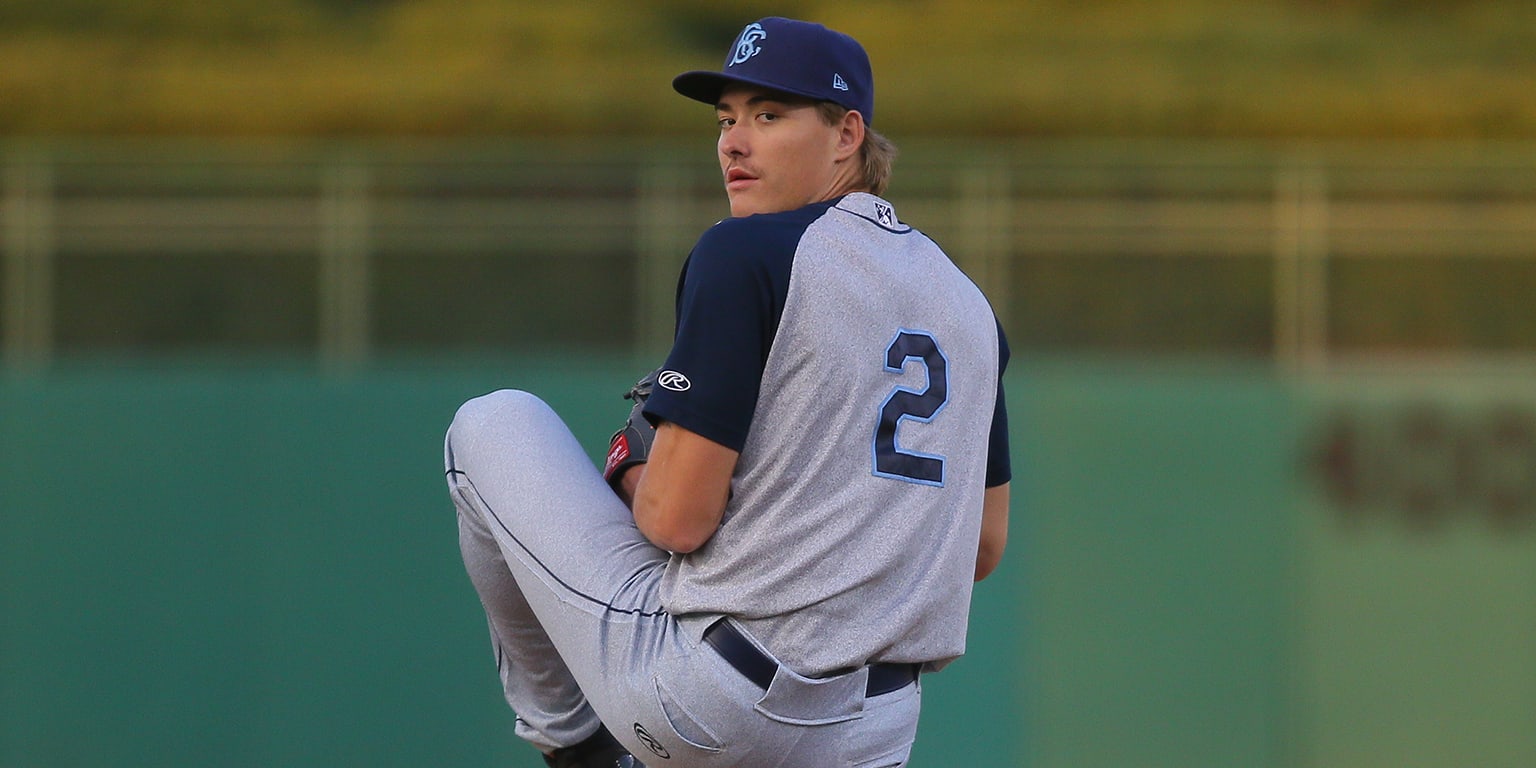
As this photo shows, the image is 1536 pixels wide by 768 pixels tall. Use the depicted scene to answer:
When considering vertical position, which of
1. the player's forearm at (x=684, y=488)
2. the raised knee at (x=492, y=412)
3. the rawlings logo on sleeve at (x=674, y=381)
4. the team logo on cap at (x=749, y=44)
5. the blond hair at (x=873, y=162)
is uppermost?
the team logo on cap at (x=749, y=44)

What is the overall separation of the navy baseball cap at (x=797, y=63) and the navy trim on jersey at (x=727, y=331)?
30cm

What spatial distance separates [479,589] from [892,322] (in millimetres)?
832

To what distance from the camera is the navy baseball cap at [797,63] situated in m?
2.75

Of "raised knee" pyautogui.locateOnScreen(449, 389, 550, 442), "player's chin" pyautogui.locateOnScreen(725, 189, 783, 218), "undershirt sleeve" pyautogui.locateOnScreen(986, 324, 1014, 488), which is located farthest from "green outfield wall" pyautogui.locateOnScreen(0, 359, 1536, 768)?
"player's chin" pyautogui.locateOnScreen(725, 189, 783, 218)

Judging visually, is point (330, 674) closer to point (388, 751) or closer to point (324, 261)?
point (388, 751)

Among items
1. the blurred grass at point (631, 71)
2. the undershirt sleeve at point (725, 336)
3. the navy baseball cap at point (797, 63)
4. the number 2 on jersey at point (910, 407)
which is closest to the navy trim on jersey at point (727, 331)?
the undershirt sleeve at point (725, 336)

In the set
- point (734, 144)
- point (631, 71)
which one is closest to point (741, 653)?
point (734, 144)

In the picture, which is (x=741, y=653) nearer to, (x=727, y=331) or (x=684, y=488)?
(x=684, y=488)

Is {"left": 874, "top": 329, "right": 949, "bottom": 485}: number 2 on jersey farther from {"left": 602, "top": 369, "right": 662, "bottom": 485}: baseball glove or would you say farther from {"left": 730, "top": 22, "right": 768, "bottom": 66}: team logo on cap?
{"left": 730, "top": 22, "right": 768, "bottom": 66}: team logo on cap

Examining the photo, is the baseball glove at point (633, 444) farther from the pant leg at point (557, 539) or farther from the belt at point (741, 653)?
the belt at point (741, 653)

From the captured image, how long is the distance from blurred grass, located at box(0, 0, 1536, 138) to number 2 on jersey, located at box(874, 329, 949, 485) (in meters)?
11.8

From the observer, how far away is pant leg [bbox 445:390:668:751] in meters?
2.66

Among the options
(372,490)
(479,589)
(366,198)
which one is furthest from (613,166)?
(479,589)

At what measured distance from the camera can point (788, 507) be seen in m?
2.58
